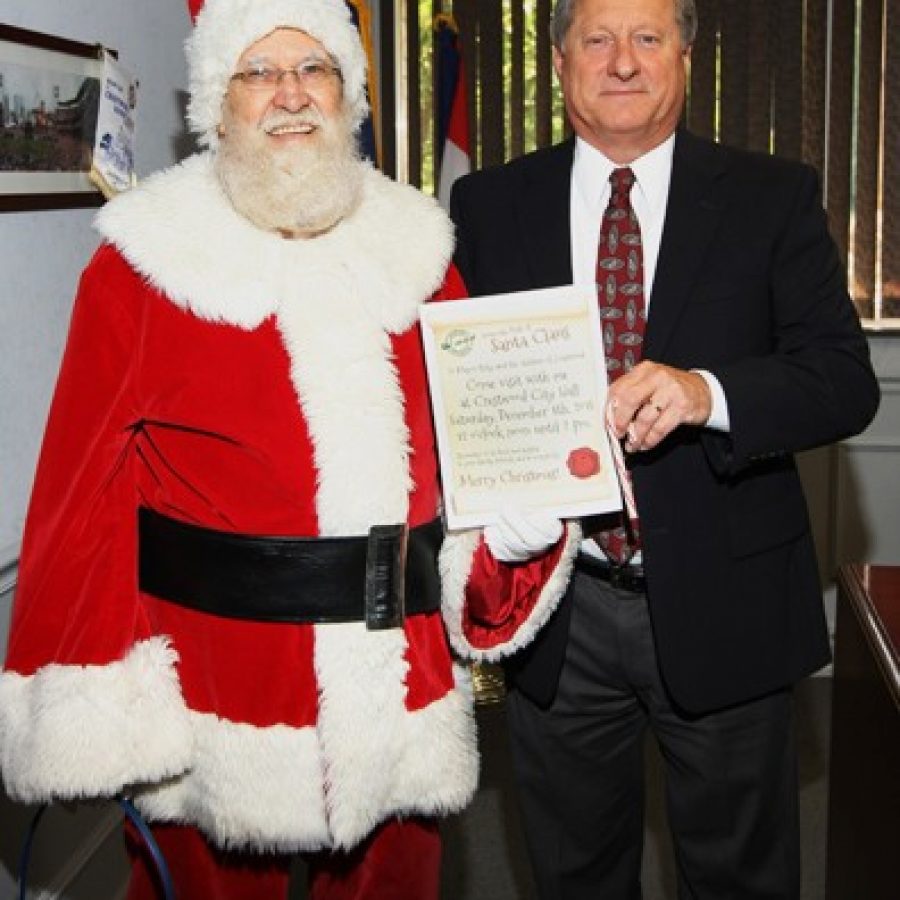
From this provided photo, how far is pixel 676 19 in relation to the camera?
1867mm

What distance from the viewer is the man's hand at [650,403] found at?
1.67 m

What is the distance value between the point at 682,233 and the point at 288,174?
1.87 ft

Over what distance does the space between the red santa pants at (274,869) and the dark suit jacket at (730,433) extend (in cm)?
34

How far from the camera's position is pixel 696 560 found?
188cm

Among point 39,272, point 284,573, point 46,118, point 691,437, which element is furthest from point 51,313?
point 691,437

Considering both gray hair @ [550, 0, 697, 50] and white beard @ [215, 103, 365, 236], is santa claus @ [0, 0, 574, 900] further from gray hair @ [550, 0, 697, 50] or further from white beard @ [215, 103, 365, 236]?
gray hair @ [550, 0, 697, 50]

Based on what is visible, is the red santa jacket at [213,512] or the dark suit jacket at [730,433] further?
the dark suit jacket at [730,433]

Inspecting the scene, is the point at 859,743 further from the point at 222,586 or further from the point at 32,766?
the point at 32,766

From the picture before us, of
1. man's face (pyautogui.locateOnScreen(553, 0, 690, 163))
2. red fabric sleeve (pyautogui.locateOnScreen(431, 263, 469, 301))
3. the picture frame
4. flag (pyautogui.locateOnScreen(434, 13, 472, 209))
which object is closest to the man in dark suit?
man's face (pyautogui.locateOnScreen(553, 0, 690, 163))

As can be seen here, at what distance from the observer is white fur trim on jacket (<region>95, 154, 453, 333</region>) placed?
1.63 m

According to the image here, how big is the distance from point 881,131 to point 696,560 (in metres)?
2.57

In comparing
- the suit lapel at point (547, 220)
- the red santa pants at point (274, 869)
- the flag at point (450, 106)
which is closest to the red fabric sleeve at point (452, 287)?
the suit lapel at point (547, 220)

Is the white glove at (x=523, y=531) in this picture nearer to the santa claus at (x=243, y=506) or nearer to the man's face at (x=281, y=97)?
the santa claus at (x=243, y=506)

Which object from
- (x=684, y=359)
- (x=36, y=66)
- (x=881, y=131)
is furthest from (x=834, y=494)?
(x=36, y=66)
